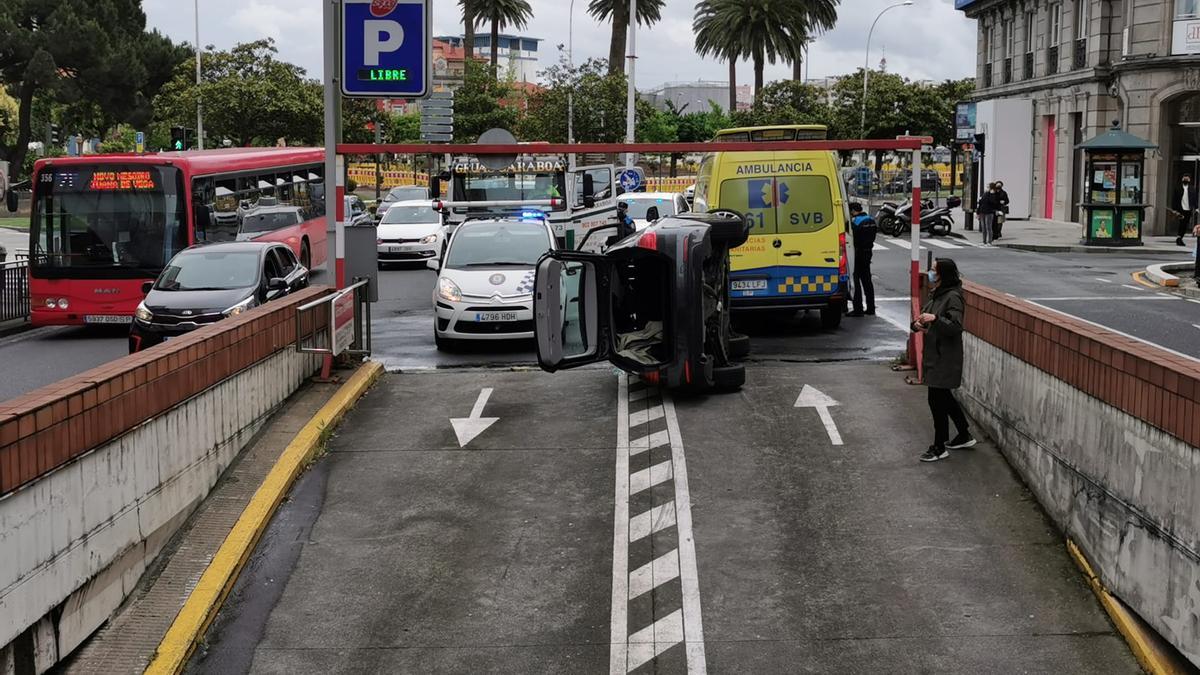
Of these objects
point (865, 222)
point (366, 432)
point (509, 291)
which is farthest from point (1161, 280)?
point (366, 432)

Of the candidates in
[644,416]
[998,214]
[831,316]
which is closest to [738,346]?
[644,416]

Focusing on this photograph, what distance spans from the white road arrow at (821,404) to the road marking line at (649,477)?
164 cm

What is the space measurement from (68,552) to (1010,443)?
6929mm

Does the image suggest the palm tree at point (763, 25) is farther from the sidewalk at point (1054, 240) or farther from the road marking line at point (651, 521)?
the road marking line at point (651, 521)

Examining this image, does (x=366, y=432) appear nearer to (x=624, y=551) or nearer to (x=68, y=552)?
(x=624, y=551)

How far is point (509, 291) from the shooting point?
17.5 meters

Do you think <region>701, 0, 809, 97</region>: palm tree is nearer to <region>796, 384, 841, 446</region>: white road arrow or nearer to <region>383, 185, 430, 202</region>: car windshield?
<region>383, 185, 430, 202</region>: car windshield

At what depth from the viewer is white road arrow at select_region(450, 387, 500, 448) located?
11.9 meters

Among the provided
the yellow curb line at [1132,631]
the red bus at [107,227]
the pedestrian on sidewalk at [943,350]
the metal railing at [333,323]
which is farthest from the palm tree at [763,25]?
the yellow curb line at [1132,631]

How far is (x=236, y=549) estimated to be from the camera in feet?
28.5

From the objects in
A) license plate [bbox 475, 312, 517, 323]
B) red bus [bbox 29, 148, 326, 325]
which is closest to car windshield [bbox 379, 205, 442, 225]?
red bus [bbox 29, 148, 326, 325]

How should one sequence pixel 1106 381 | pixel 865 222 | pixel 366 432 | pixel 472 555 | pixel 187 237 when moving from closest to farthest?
pixel 1106 381 → pixel 472 555 → pixel 366 432 → pixel 865 222 → pixel 187 237

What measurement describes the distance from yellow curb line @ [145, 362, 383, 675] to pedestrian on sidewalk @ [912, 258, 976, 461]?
4911 mm

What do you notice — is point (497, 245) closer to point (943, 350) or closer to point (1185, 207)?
point (943, 350)
